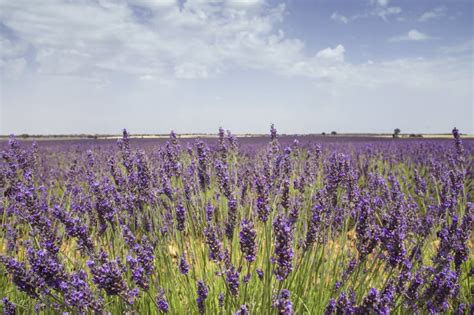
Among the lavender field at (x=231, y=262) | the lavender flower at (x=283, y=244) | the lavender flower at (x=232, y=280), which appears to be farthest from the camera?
the lavender flower at (x=232, y=280)

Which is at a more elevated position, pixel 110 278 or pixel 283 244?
pixel 283 244

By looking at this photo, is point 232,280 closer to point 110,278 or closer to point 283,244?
point 283,244

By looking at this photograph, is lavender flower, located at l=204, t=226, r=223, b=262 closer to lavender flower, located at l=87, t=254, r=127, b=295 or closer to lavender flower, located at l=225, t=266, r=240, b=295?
lavender flower, located at l=225, t=266, r=240, b=295

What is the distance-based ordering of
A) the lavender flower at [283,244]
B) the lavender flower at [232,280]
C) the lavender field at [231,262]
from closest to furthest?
the lavender flower at [283,244]
the lavender field at [231,262]
the lavender flower at [232,280]

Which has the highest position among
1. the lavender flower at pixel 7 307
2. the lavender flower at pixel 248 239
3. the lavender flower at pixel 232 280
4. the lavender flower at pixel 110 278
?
the lavender flower at pixel 248 239

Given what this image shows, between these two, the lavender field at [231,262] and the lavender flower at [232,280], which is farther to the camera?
the lavender flower at [232,280]

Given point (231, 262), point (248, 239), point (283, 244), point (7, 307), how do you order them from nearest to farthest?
1. point (283, 244)
2. point (248, 239)
3. point (7, 307)
4. point (231, 262)

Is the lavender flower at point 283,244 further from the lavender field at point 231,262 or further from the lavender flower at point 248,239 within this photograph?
the lavender flower at point 248,239

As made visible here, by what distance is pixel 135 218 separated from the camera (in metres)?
3.07

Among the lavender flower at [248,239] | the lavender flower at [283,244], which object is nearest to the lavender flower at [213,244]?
the lavender flower at [248,239]

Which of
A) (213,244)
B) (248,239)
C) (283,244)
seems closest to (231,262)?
(213,244)

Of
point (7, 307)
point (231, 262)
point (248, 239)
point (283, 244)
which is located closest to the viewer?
A: point (283, 244)

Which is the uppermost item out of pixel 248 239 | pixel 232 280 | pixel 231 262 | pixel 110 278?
pixel 248 239

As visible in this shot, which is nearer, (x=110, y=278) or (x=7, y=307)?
(x=110, y=278)
